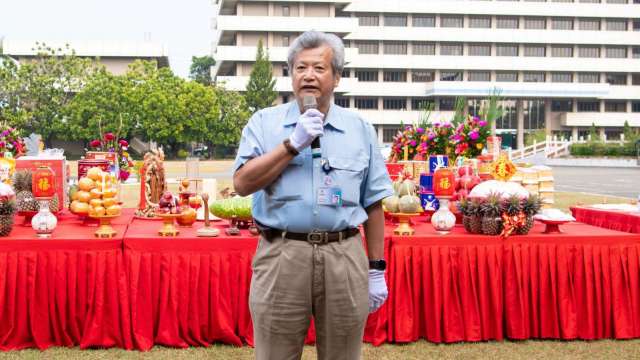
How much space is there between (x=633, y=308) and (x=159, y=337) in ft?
10.0

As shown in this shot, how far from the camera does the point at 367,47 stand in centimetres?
4725

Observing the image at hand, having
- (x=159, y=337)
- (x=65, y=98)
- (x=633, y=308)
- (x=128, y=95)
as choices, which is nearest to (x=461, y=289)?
(x=633, y=308)

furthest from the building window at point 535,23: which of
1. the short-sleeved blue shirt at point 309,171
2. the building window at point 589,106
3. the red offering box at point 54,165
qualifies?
the short-sleeved blue shirt at point 309,171

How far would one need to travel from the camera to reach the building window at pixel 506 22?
158ft

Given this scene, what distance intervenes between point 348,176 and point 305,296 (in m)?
0.43

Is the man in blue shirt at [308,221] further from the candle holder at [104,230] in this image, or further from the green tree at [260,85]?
the green tree at [260,85]

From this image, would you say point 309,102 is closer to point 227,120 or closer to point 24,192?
point 24,192

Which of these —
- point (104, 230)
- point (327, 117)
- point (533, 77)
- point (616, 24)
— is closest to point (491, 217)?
point (327, 117)

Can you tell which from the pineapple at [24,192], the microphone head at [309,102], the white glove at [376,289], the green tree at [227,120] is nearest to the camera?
the microphone head at [309,102]

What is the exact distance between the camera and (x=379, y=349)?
3.70 metres

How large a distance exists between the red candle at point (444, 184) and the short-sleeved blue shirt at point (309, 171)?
6.51 ft

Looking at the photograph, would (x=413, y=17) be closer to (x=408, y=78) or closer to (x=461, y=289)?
(x=408, y=78)

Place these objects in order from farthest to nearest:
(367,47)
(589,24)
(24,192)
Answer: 1. (589,24)
2. (367,47)
3. (24,192)

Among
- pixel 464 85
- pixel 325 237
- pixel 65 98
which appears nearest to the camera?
pixel 325 237
